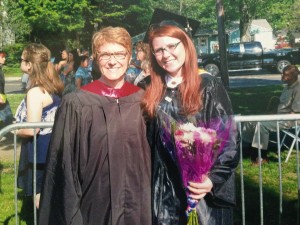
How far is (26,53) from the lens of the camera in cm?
423

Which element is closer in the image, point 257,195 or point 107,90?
point 107,90

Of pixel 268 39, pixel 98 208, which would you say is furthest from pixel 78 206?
pixel 268 39

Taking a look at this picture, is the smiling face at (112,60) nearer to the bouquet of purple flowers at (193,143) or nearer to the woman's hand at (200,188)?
the bouquet of purple flowers at (193,143)

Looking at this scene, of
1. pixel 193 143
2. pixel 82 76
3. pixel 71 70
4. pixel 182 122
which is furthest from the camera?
pixel 71 70

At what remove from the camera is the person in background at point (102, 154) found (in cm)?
246

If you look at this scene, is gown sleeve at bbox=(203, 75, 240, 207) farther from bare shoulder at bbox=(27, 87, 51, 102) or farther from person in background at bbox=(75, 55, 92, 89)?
person in background at bbox=(75, 55, 92, 89)

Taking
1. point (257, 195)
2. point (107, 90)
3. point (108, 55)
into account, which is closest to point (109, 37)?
point (108, 55)

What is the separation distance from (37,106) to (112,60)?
1.51 meters

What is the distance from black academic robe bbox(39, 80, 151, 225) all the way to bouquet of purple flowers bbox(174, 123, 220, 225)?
24 centimetres

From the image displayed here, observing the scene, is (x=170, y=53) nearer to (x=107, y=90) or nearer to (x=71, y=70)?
(x=107, y=90)

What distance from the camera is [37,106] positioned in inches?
151

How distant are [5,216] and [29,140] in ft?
5.07

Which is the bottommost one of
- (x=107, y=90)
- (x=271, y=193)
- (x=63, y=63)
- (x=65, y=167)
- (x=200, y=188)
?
(x=271, y=193)

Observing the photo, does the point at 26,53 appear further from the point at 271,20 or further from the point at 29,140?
the point at 271,20
